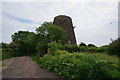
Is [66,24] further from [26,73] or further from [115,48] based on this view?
[26,73]

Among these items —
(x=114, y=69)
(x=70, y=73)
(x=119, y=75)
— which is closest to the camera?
(x=119, y=75)

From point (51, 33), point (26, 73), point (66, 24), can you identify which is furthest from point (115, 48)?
point (66, 24)

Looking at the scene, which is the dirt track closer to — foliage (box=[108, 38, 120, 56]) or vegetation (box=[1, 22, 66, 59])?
foliage (box=[108, 38, 120, 56])

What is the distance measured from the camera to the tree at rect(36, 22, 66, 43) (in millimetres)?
18406

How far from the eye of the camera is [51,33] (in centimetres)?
1884

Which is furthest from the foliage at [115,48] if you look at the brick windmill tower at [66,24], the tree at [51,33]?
the brick windmill tower at [66,24]

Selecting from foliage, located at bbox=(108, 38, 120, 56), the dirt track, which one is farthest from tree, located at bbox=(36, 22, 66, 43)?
the dirt track

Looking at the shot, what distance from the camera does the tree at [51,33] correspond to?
1841cm

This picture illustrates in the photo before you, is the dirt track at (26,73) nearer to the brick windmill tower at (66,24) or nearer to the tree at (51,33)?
the tree at (51,33)

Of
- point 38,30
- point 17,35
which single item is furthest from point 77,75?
point 17,35

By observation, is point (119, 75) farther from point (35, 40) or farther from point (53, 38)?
point (35, 40)

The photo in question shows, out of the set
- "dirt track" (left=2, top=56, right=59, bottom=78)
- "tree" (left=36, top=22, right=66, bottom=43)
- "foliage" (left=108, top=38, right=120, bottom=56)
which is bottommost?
"dirt track" (left=2, top=56, right=59, bottom=78)

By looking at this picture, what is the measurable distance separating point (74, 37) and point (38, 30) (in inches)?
341

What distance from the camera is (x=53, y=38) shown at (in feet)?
60.4
